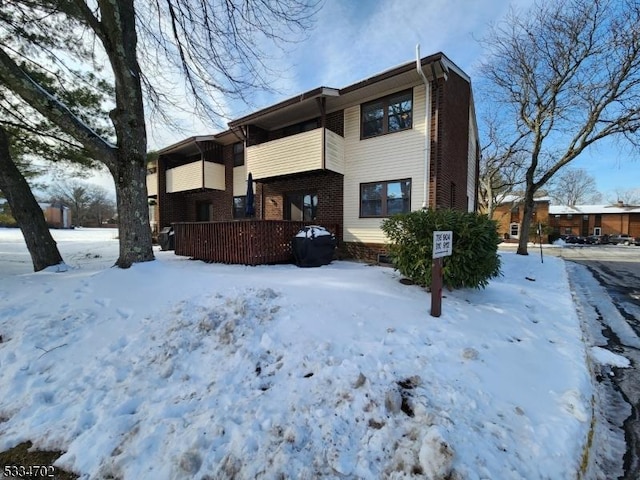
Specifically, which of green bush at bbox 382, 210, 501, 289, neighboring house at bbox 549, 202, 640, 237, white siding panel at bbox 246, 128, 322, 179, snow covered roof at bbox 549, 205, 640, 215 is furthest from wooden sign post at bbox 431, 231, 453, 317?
snow covered roof at bbox 549, 205, 640, 215

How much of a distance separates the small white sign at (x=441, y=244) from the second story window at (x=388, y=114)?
19.8 ft

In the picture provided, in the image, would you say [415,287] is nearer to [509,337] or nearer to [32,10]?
[509,337]

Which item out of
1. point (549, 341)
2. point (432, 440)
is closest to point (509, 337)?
point (549, 341)

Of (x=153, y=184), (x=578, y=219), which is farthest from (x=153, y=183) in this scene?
(x=578, y=219)

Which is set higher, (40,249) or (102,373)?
(40,249)

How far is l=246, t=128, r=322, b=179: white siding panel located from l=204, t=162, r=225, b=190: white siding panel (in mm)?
3858

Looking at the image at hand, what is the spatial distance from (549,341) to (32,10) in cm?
1226

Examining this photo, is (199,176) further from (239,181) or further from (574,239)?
(574,239)

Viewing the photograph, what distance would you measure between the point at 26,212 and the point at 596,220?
55065 mm

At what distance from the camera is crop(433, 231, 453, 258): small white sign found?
14.3 feet

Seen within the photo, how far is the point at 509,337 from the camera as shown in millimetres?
3959

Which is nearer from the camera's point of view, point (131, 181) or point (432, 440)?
point (432, 440)

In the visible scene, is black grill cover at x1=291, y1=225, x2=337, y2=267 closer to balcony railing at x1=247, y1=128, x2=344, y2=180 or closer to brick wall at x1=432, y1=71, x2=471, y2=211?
balcony railing at x1=247, y1=128, x2=344, y2=180

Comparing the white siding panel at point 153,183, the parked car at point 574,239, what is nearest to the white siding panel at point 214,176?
the white siding panel at point 153,183
